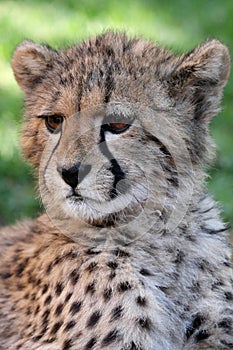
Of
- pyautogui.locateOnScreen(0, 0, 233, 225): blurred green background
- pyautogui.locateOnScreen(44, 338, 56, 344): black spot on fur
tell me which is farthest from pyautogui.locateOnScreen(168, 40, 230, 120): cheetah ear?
pyautogui.locateOnScreen(0, 0, 233, 225): blurred green background

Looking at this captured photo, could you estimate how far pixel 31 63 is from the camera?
6.13 metres

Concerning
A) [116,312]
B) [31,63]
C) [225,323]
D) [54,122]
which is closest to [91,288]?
[116,312]

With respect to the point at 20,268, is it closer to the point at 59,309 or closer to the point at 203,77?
the point at 59,309

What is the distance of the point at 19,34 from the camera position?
11.3 meters

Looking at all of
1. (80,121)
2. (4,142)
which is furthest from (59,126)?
(4,142)

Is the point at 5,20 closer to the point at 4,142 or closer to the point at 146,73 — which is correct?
the point at 4,142

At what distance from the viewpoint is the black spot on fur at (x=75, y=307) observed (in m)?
5.62

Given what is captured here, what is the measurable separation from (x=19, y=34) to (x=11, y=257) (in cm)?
534

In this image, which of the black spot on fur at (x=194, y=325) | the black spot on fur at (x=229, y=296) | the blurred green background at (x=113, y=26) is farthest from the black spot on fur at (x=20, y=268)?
the blurred green background at (x=113, y=26)

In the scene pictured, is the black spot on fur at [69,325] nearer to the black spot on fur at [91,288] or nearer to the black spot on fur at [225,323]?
the black spot on fur at [91,288]

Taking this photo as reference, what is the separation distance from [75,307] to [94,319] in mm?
143

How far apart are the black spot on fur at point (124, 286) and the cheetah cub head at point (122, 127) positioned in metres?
0.35

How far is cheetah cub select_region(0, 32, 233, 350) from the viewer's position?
18.0 feet

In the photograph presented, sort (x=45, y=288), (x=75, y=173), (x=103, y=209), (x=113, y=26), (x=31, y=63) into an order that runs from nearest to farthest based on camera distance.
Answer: (x=75, y=173) < (x=103, y=209) < (x=45, y=288) < (x=31, y=63) < (x=113, y=26)
